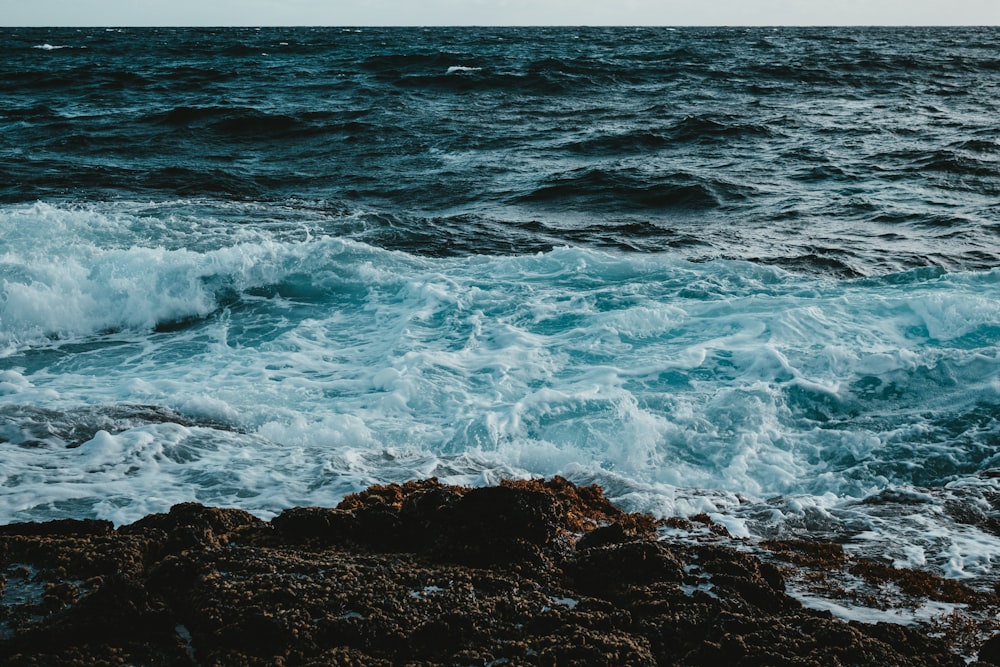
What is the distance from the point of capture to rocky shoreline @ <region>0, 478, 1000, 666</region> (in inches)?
89.6

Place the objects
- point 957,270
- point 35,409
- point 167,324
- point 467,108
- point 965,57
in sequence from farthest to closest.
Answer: point 965,57, point 467,108, point 957,270, point 167,324, point 35,409

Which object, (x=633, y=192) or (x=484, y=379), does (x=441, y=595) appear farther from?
(x=633, y=192)

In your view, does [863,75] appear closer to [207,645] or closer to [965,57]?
[965,57]

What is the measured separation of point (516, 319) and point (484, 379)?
53.6 inches

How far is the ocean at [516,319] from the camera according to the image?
163 inches

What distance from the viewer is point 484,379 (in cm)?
574

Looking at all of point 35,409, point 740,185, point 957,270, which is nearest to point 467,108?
point 740,185

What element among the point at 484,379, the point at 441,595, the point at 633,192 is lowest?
the point at 484,379

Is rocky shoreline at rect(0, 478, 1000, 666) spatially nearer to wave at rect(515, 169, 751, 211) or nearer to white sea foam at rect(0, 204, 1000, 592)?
white sea foam at rect(0, 204, 1000, 592)

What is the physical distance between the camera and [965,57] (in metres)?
32.2

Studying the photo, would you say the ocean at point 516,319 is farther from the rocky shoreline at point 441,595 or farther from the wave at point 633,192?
the rocky shoreline at point 441,595

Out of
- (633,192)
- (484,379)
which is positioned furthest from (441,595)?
(633,192)

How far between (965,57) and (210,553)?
121ft

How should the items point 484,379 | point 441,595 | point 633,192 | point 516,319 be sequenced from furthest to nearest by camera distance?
point 633,192 → point 516,319 → point 484,379 → point 441,595
